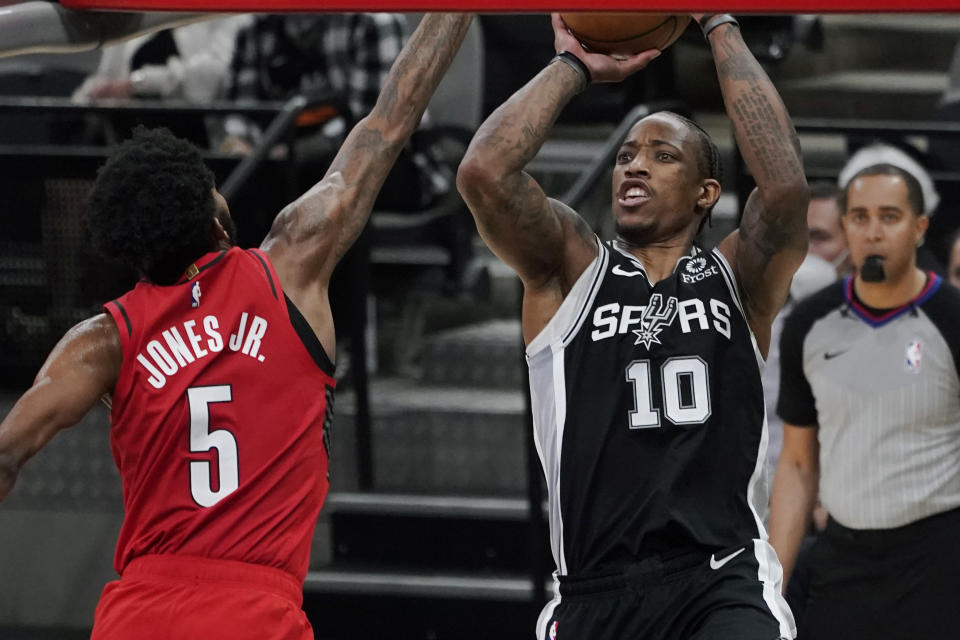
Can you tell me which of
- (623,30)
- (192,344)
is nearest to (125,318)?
(192,344)

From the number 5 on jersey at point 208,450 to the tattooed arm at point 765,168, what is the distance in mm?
1313

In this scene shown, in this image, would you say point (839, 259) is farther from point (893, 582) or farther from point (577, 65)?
point (577, 65)

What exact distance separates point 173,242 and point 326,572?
10.4 ft

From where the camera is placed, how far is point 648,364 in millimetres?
3865

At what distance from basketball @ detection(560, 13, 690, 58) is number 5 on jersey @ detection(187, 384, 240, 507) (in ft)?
3.82

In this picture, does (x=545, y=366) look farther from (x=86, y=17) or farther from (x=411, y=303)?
(x=411, y=303)

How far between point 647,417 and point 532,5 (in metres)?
1.18

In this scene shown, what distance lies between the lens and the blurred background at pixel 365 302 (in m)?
6.49

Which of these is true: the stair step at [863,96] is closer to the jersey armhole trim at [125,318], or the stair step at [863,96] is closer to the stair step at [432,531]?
the stair step at [432,531]

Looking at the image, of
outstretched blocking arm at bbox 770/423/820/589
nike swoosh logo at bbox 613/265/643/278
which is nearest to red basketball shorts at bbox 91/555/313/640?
nike swoosh logo at bbox 613/265/643/278

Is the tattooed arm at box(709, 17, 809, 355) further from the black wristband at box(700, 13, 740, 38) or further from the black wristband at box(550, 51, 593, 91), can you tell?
the black wristband at box(550, 51, 593, 91)

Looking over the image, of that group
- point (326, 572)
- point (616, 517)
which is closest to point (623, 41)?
point (616, 517)

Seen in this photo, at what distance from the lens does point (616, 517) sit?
3807 millimetres

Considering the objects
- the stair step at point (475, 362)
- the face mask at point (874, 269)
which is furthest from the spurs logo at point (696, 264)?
the stair step at point (475, 362)
